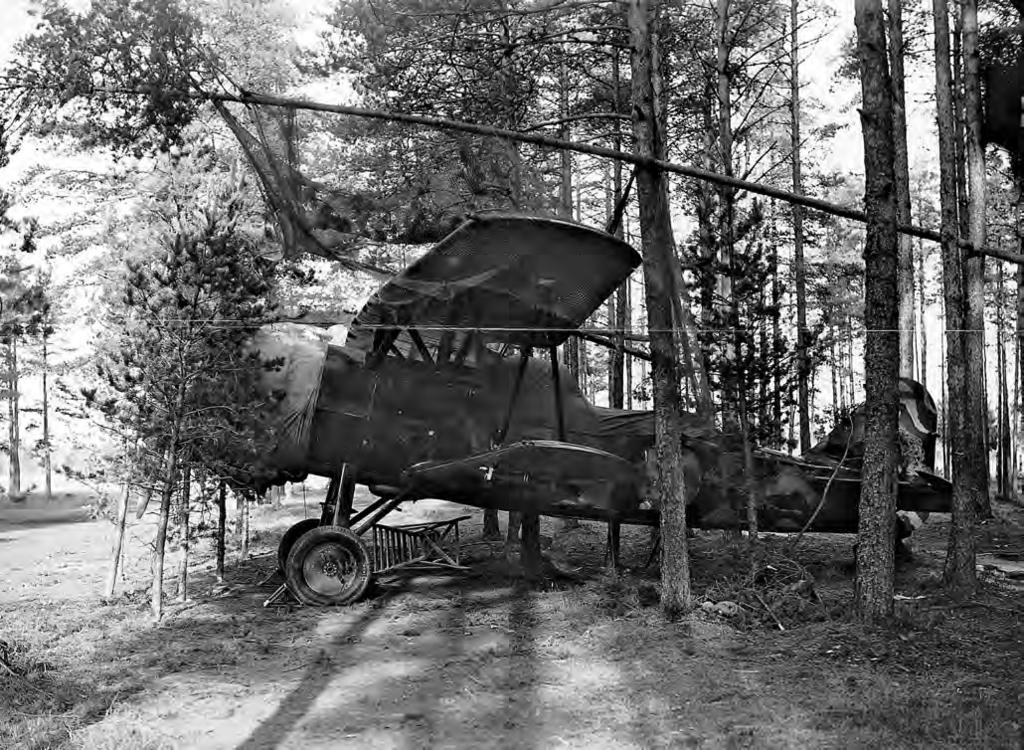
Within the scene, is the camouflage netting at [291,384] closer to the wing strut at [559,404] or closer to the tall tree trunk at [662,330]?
the wing strut at [559,404]

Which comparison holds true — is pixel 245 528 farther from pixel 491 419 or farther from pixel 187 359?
A: pixel 491 419

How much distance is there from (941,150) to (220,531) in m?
12.1

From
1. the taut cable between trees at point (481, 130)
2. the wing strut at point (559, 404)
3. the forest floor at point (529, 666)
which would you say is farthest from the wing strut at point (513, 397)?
the taut cable between trees at point (481, 130)

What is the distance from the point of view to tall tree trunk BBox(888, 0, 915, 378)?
13664 millimetres

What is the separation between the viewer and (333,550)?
36.0 feet

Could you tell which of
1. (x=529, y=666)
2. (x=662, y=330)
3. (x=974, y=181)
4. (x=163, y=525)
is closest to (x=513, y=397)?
(x=662, y=330)

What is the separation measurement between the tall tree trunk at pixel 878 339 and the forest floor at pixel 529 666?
1.98ft

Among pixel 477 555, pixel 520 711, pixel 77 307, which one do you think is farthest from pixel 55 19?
pixel 77 307

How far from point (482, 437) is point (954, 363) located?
6260 millimetres

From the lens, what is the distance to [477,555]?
14.6m

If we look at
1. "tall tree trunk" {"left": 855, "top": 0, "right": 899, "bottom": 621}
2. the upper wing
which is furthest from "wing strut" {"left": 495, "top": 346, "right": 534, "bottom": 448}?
"tall tree trunk" {"left": 855, "top": 0, "right": 899, "bottom": 621}

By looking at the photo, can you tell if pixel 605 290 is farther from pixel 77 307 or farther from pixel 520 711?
pixel 77 307

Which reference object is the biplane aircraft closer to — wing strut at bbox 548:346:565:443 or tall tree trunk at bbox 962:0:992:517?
wing strut at bbox 548:346:565:443

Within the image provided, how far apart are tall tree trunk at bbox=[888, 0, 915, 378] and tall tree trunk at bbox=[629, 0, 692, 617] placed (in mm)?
6531
